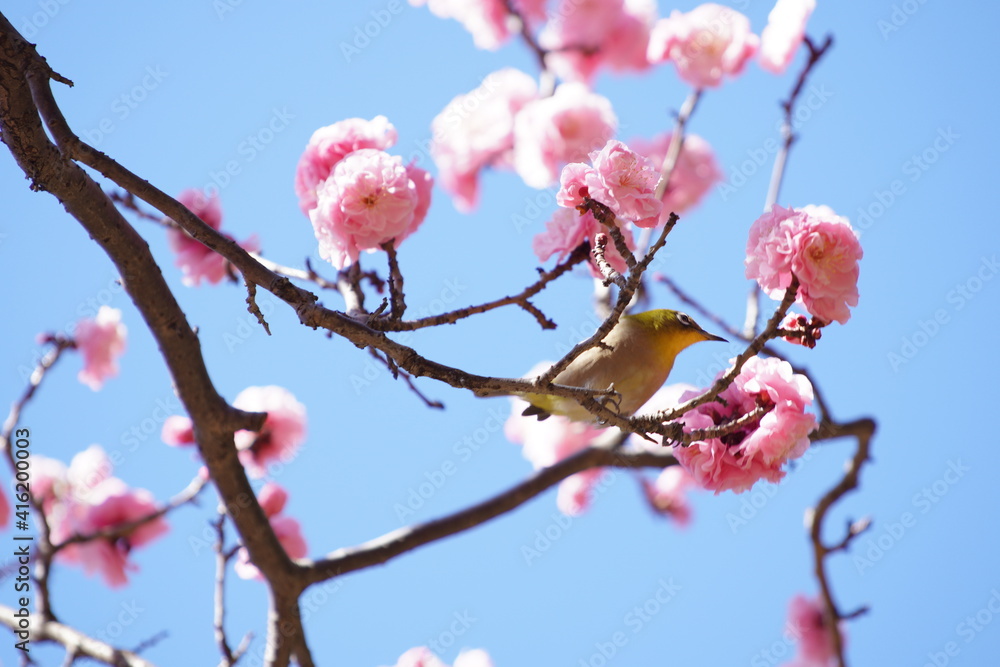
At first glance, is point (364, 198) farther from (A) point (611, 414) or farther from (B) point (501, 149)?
(B) point (501, 149)

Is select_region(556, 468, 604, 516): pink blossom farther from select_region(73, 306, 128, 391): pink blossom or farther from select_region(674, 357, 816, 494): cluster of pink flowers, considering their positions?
select_region(674, 357, 816, 494): cluster of pink flowers

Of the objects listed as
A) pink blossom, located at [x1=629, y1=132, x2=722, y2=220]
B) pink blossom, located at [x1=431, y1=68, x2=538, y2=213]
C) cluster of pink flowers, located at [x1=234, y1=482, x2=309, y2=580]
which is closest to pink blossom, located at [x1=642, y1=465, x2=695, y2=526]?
pink blossom, located at [x1=629, y1=132, x2=722, y2=220]

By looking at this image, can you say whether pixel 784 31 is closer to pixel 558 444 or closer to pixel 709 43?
pixel 709 43

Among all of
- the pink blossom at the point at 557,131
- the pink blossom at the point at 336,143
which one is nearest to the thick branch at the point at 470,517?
the pink blossom at the point at 336,143

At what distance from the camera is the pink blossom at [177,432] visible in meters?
2.23

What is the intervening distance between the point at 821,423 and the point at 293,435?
1688mm

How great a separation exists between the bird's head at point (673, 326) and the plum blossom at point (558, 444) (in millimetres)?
1799

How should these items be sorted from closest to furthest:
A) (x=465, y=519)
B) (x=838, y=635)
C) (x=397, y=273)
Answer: (x=397, y=273) → (x=465, y=519) → (x=838, y=635)

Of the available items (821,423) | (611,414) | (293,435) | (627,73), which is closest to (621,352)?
(611,414)

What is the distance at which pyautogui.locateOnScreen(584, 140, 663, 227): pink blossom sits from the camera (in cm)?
125

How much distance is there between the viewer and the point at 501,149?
3377 millimetres

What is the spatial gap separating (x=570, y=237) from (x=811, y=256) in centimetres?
41

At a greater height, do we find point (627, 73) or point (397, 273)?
point (627, 73)

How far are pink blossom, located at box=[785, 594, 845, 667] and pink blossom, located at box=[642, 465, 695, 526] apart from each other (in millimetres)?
847
